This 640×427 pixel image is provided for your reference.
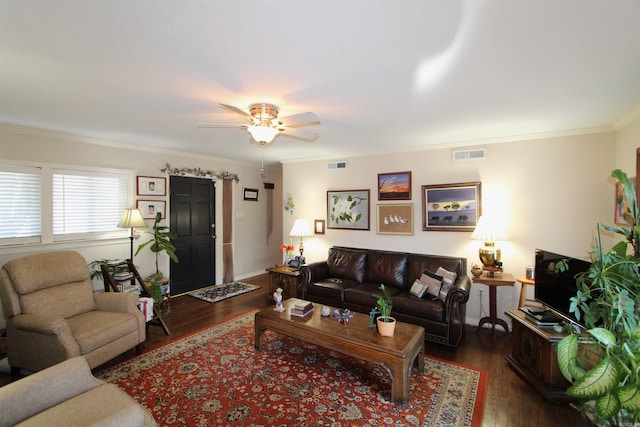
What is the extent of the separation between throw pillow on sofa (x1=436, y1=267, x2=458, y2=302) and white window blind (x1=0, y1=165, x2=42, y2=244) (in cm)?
480

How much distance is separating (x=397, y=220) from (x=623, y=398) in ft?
11.2

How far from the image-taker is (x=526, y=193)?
353 centimetres

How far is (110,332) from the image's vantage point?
261 centimetres

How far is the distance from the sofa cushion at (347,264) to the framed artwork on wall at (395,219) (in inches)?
21.1

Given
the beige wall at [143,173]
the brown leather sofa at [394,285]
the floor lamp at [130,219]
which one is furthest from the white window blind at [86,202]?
the brown leather sofa at [394,285]

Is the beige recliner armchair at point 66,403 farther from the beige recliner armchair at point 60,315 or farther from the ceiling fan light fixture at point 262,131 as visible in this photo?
the ceiling fan light fixture at point 262,131

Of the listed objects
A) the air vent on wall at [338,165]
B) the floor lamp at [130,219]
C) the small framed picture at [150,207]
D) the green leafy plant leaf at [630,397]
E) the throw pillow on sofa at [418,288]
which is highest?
the air vent on wall at [338,165]

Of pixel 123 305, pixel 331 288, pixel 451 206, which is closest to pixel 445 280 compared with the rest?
pixel 451 206

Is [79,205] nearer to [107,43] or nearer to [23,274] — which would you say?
[23,274]

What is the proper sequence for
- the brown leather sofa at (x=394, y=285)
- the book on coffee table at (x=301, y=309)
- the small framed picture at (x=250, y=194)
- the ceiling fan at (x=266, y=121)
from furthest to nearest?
1. the small framed picture at (x=250, y=194)
2. the brown leather sofa at (x=394, y=285)
3. the book on coffee table at (x=301, y=309)
4. the ceiling fan at (x=266, y=121)

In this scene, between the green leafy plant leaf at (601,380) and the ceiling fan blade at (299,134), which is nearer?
the green leafy plant leaf at (601,380)

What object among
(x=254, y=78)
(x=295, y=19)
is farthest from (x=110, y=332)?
(x=295, y=19)

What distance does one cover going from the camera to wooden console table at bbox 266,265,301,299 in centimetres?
441

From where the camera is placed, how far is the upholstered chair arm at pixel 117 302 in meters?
2.92
